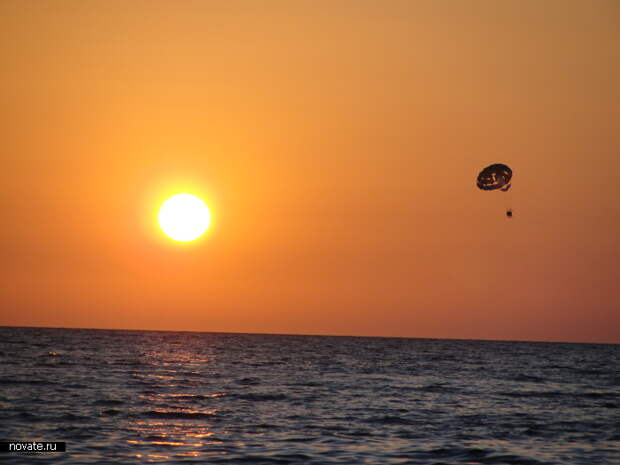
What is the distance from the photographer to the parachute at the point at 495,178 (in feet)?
204

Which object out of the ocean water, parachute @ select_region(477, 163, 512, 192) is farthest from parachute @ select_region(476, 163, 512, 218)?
the ocean water

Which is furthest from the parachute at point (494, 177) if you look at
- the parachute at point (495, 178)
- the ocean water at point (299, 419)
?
the ocean water at point (299, 419)

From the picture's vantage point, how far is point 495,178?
6247 cm

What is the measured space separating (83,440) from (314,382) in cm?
2883

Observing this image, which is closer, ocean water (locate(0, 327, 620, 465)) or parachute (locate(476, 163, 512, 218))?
ocean water (locate(0, 327, 620, 465))

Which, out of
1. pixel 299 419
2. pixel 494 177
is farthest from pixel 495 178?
pixel 299 419

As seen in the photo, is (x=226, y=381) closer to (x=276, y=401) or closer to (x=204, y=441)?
(x=276, y=401)

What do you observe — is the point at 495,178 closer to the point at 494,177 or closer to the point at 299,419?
the point at 494,177

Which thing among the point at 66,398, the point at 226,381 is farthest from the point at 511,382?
the point at 66,398

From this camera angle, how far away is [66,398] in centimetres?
3900

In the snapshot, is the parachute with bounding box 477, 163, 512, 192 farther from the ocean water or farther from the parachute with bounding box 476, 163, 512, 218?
the ocean water

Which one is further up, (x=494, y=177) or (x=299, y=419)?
(x=494, y=177)

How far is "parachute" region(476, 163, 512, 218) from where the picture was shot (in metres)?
62.2

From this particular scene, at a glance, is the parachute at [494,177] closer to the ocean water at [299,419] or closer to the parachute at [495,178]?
the parachute at [495,178]
